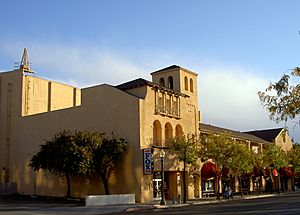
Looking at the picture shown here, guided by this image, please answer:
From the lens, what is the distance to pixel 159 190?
50.8 m

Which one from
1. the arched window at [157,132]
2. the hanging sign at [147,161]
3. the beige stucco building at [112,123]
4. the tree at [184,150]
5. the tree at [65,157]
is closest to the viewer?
the tree at [65,157]

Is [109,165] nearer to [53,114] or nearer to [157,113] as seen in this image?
[157,113]

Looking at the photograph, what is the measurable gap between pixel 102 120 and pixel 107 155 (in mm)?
5718

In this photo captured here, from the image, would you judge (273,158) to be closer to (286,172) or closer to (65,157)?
(286,172)

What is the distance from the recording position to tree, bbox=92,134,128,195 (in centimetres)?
4553

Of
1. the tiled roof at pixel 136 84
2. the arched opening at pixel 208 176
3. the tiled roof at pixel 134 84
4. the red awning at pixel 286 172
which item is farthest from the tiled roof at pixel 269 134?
the tiled roof at pixel 134 84

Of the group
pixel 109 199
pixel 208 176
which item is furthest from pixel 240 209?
pixel 208 176

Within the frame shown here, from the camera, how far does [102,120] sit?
50.2 metres

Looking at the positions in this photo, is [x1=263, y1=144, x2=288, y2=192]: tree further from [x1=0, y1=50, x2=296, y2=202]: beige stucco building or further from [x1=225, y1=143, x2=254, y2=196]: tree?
[x1=225, y1=143, x2=254, y2=196]: tree

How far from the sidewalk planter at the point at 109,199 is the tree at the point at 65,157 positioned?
4.70 meters

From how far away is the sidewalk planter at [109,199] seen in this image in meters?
39.7

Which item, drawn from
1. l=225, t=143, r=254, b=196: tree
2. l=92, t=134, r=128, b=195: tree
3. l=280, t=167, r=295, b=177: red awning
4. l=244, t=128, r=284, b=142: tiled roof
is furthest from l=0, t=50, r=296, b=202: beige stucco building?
l=244, t=128, r=284, b=142: tiled roof

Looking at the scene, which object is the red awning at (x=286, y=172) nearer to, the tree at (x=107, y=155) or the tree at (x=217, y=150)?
the tree at (x=217, y=150)

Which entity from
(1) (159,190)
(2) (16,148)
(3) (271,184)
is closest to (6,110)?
(2) (16,148)
